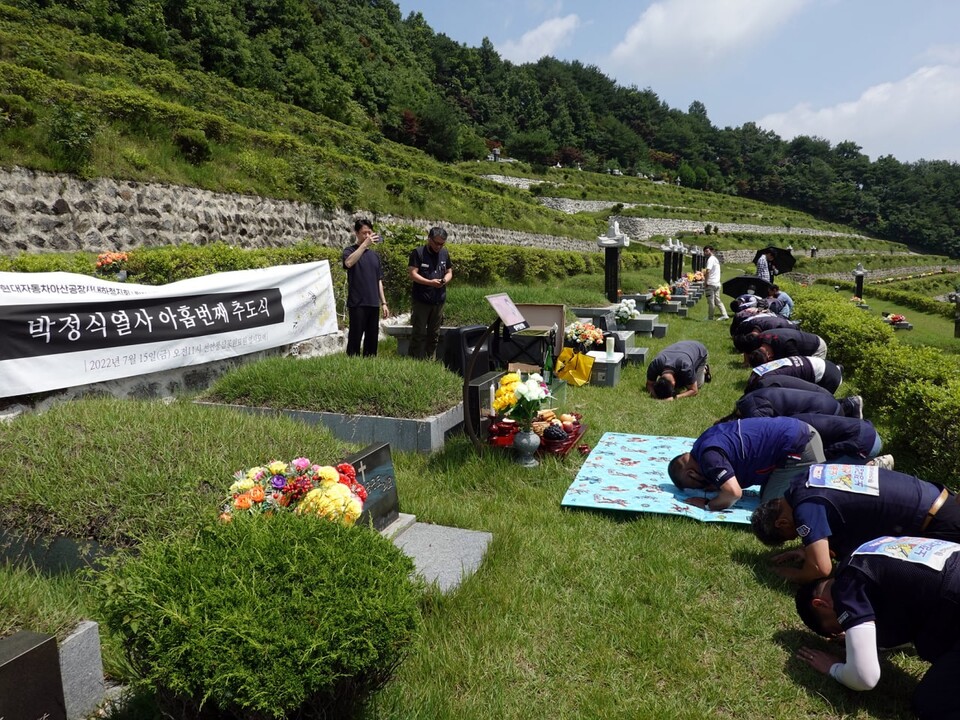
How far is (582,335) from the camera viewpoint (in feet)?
30.1

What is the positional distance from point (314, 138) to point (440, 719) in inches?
861

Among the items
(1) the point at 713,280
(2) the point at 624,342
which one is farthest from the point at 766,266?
(2) the point at 624,342

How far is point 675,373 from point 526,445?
3.61 meters

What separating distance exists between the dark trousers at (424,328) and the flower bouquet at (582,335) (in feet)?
7.23

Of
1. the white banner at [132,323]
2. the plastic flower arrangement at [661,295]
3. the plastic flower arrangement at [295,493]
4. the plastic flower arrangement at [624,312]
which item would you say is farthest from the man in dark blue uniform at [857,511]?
the plastic flower arrangement at [661,295]

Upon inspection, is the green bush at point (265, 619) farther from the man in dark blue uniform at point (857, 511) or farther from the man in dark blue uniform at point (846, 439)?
the man in dark blue uniform at point (846, 439)

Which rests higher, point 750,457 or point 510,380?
point 510,380

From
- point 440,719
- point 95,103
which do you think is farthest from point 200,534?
point 95,103

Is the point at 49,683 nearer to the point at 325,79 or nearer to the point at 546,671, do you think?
the point at 546,671

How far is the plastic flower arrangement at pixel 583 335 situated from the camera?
917 centimetres

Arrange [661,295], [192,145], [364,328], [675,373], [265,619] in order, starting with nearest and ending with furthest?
[265,619] < [364,328] < [675,373] < [192,145] < [661,295]

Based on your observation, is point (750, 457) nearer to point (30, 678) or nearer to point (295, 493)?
point (295, 493)

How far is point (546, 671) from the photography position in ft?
9.05

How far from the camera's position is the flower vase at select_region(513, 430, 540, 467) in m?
5.09
